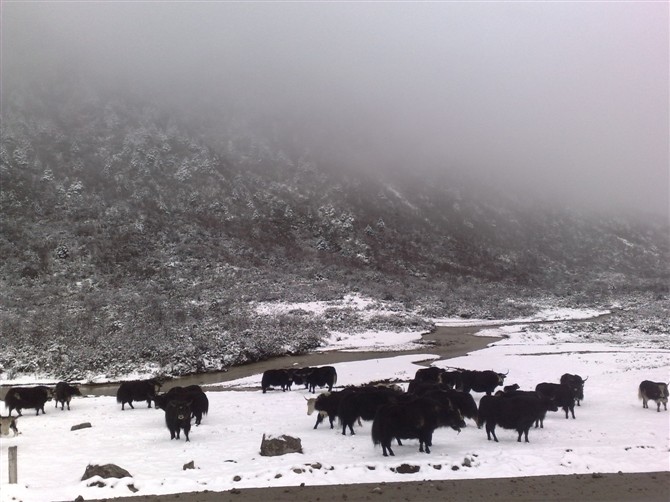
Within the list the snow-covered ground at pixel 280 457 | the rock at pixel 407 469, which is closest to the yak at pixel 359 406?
the snow-covered ground at pixel 280 457

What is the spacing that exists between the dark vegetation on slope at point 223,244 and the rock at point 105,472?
2080cm

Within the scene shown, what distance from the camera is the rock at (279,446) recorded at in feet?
39.3

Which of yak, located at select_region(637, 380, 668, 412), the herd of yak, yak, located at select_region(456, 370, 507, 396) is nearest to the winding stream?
the herd of yak

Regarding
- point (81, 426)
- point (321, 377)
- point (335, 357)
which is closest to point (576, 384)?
point (321, 377)

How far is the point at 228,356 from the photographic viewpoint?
33719 mm

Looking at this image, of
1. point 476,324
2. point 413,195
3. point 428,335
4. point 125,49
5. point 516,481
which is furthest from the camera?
point 125,49

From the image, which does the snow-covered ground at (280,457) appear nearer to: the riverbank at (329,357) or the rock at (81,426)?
the rock at (81,426)

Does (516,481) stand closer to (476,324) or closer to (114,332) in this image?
(114,332)

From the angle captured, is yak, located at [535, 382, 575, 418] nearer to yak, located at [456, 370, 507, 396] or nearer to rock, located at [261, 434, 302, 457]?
yak, located at [456, 370, 507, 396]

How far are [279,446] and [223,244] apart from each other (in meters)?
64.0

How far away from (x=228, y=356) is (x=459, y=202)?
291 ft

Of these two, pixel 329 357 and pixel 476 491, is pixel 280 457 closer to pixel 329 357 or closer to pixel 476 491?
pixel 476 491

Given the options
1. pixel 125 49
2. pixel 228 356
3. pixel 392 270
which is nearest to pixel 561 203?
pixel 392 270

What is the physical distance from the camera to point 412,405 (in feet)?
40.9
